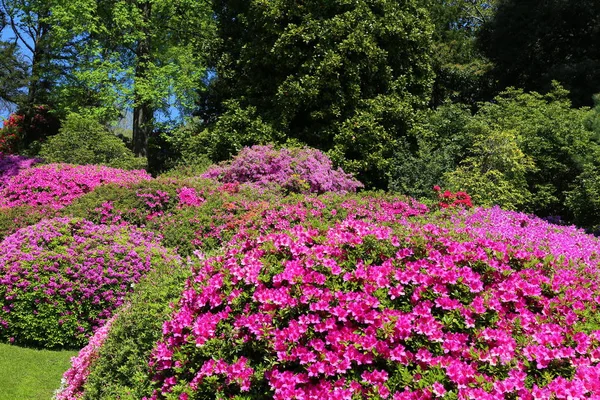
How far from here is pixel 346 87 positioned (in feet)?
47.4

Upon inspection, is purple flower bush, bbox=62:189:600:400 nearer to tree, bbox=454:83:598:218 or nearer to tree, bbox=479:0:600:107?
tree, bbox=454:83:598:218

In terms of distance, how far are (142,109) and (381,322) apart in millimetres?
20169

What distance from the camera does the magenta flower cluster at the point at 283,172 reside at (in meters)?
10.5

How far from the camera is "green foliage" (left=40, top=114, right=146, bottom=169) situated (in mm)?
15297

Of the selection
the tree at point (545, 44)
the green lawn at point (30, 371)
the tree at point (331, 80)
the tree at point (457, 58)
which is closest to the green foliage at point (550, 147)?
the tree at point (331, 80)

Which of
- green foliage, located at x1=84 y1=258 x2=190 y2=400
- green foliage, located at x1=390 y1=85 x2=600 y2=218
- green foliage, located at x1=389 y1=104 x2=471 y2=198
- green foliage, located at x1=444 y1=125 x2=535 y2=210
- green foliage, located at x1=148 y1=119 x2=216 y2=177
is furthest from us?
green foliage, located at x1=148 y1=119 x2=216 y2=177

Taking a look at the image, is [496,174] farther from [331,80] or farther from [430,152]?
[331,80]

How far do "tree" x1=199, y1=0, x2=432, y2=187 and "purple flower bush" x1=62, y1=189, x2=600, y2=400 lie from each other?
1075 centimetres

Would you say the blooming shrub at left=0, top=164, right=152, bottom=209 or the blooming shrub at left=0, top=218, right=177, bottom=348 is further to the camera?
the blooming shrub at left=0, top=164, right=152, bottom=209

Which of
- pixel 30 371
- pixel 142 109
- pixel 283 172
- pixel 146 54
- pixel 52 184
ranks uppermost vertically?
pixel 146 54

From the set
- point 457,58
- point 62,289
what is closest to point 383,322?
point 62,289

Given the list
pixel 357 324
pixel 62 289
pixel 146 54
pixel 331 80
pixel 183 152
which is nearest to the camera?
pixel 357 324

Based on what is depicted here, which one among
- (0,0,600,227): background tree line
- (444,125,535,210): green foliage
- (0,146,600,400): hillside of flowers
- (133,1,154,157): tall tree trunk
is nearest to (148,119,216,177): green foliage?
(0,0,600,227): background tree line

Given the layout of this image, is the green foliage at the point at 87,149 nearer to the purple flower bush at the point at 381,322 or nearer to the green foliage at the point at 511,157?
the green foliage at the point at 511,157
